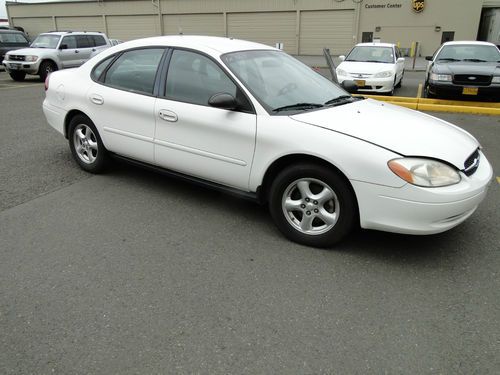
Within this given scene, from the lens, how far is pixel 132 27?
120ft

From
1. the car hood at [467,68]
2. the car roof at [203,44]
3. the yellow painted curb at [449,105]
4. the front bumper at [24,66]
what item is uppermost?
the car roof at [203,44]

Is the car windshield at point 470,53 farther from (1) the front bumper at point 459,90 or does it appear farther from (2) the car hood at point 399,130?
(2) the car hood at point 399,130

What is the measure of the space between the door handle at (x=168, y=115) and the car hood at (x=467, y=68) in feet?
26.1

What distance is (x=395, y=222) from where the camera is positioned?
3.23m

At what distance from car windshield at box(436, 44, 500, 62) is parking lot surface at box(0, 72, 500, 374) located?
7639mm

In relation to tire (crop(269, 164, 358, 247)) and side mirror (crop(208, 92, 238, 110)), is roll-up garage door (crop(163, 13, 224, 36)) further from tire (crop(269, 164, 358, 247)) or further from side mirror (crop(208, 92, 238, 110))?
tire (crop(269, 164, 358, 247))

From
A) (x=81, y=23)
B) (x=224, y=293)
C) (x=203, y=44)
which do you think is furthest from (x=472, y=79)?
(x=81, y=23)

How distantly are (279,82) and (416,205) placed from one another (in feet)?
5.75

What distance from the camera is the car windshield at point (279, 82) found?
3.85 m

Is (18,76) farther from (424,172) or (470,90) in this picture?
(424,172)

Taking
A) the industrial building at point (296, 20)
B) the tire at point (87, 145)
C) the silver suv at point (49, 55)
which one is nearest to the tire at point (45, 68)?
the silver suv at point (49, 55)

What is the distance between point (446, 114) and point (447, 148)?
6.50m

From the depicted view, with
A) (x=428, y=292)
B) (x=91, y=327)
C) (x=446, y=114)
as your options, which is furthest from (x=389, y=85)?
(x=91, y=327)

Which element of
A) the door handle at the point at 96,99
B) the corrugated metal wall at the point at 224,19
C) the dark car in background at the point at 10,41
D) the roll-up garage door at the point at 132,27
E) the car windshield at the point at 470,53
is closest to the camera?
the door handle at the point at 96,99
